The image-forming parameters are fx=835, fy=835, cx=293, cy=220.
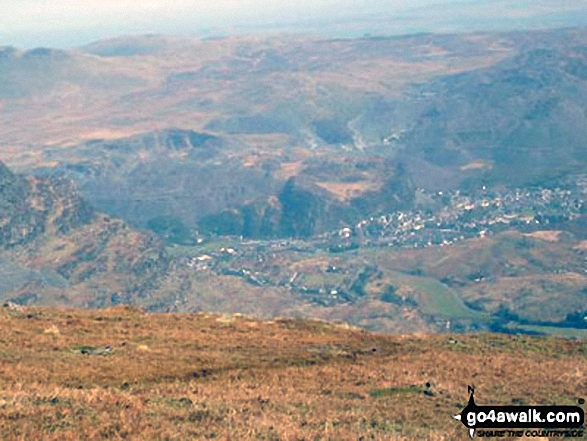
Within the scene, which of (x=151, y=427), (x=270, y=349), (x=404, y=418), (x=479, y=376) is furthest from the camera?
(x=270, y=349)

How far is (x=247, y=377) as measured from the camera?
48.3m

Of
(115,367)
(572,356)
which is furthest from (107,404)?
(572,356)

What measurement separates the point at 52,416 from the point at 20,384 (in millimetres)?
7845

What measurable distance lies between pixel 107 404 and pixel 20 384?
23.9 feet

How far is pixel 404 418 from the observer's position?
41719mm

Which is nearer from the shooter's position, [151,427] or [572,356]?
[151,427]

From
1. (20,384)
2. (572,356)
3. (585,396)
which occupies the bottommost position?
(572,356)

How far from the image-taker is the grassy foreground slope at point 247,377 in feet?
122

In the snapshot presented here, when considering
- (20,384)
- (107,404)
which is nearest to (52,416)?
(107,404)

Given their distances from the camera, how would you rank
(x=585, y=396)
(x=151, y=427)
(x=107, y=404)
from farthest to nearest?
(x=585, y=396) → (x=107, y=404) → (x=151, y=427)

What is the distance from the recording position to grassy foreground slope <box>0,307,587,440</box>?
37188 millimetres

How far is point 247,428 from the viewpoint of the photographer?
3672 centimetres

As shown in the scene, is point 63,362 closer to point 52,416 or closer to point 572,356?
point 52,416

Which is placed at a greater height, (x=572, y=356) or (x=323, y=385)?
(x=323, y=385)
